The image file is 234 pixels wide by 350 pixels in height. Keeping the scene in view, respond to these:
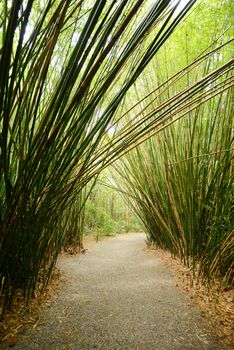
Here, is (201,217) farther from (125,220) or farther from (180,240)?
(125,220)

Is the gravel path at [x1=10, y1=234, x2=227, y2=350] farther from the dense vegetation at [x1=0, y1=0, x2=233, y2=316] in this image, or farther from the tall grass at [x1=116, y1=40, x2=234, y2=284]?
the tall grass at [x1=116, y1=40, x2=234, y2=284]

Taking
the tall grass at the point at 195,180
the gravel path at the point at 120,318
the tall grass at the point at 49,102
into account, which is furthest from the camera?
the tall grass at the point at 195,180

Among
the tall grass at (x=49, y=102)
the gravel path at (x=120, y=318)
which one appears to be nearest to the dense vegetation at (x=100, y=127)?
the tall grass at (x=49, y=102)

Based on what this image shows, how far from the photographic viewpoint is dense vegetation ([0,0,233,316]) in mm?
584

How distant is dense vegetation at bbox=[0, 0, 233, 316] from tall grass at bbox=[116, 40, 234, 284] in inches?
0.5

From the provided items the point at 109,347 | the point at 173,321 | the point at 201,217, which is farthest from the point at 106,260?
the point at 109,347

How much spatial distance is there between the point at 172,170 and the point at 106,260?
1.25 metres

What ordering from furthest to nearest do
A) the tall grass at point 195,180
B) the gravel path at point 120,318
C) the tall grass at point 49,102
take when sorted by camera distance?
the tall grass at point 195,180, the gravel path at point 120,318, the tall grass at point 49,102

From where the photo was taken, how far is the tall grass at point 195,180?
58.8 inches

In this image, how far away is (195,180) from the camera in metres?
1.78

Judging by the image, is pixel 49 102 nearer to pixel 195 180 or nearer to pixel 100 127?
pixel 100 127

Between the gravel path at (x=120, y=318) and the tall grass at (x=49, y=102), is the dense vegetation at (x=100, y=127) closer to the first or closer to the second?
the tall grass at (x=49, y=102)

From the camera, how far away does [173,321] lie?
3.83ft

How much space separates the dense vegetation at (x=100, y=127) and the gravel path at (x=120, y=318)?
0.71ft
